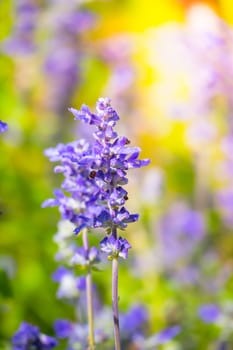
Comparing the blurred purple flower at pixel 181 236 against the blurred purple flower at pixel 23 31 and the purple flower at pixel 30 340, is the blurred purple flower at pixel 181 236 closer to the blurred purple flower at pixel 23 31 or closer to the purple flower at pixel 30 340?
the blurred purple flower at pixel 23 31

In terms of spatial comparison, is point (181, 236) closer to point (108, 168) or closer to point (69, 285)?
point (69, 285)

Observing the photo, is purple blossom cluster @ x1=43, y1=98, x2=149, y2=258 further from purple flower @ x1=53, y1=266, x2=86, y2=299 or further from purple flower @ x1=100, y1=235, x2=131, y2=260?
purple flower @ x1=53, y1=266, x2=86, y2=299

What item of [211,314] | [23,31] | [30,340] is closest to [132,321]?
[211,314]

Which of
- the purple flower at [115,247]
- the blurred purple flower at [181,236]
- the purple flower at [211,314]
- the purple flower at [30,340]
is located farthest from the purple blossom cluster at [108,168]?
the blurred purple flower at [181,236]

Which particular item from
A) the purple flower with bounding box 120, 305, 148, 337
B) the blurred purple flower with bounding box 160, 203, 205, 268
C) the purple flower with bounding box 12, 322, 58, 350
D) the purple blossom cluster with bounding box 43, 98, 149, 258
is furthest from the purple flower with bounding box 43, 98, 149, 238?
the blurred purple flower with bounding box 160, 203, 205, 268

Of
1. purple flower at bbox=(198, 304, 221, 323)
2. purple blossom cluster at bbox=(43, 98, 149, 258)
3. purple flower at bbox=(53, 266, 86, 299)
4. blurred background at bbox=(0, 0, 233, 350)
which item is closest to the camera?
purple blossom cluster at bbox=(43, 98, 149, 258)

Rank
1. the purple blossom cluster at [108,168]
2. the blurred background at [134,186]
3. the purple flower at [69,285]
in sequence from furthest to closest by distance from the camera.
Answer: the blurred background at [134,186] < the purple flower at [69,285] < the purple blossom cluster at [108,168]
